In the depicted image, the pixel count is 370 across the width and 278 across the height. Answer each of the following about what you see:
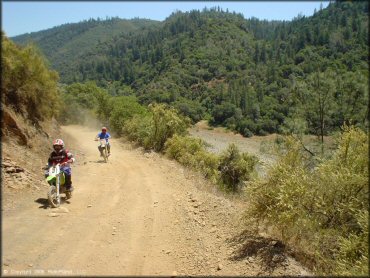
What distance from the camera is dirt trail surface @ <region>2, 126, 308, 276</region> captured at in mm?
6508

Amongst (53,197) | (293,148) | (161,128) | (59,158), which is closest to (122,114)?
(161,128)

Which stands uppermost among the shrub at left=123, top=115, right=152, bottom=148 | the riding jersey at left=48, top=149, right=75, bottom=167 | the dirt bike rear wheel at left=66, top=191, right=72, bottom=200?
the riding jersey at left=48, top=149, right=75, bottom=167

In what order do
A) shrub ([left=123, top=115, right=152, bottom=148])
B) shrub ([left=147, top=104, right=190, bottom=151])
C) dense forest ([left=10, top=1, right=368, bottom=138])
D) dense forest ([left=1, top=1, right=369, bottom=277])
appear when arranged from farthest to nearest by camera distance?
dense forest ([left=10, top=1, right=368, bottom=138]) → shrub ([left=123, top=115, right=152, bottom=148]) → shrub ([left=147, top=104, right=190, bottom=151]) → dense forest ([left=1, top=1, right=369, bottom=277])

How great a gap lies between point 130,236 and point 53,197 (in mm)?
2511

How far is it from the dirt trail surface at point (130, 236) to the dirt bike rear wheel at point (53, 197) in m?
0.17

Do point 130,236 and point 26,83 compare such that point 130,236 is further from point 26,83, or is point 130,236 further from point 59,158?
point 26,83

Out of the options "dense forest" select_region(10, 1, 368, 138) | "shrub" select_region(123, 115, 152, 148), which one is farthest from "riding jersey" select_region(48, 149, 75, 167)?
"dense forest" select_region(10, 1, 368, 138)

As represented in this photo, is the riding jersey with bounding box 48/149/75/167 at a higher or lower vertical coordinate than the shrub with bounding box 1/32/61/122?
lower

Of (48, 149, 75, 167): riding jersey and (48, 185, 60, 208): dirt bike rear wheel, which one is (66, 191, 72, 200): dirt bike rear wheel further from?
(48, 149, 75, 167): riding jersey

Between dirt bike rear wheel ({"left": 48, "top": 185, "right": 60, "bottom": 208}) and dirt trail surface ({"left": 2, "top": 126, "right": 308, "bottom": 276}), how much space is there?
169 mm

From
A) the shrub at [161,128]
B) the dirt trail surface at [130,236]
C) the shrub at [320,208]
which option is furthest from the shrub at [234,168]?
the shrub at [320,208]

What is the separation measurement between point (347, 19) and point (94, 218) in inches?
5529

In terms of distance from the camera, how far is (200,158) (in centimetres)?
1969

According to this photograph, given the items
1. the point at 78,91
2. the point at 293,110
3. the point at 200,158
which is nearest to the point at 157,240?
the point at 200,158
